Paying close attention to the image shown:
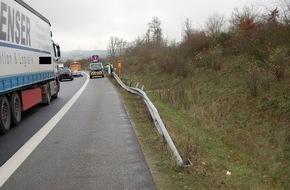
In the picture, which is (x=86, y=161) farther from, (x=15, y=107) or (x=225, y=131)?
(x=225, y=131)

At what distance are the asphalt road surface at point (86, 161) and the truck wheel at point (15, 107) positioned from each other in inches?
50.4

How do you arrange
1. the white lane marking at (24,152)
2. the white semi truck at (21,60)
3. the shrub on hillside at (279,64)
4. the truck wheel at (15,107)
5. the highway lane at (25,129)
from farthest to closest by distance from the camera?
1. the shrub on hillside at (279,64)
2. the truck wheel at (15,107)
3. the white semi truck at (21,60)
4. the highway lane at (25,129)
5. the white lane marking at (24,152)

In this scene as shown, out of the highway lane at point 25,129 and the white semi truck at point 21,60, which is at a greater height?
the white semi truck at point 21,60

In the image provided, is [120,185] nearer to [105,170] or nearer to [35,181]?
[105,170]

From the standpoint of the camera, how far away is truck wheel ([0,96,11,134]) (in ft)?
31.0

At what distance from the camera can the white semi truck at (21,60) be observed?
964cm

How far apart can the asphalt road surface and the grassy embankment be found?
32cm

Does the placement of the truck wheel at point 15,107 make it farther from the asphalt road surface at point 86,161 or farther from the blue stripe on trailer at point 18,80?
the asphalt road surface at point 86,161

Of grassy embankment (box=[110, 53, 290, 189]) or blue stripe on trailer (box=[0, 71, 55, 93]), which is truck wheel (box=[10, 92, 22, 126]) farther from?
grassy embankment (box=[110, 53, 290, 189])

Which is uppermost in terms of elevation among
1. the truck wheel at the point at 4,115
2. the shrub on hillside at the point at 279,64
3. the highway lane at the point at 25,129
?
the shrub on hillside at the point at 279,64

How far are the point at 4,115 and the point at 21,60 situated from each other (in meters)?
2.05

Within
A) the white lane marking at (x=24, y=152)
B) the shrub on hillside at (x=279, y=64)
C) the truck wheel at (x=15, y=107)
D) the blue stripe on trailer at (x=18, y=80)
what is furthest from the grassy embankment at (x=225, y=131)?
the blue stripe on trailer at (x=18, y=80)

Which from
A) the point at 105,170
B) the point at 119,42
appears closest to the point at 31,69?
the point at 105,170

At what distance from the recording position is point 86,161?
663 centimetres
